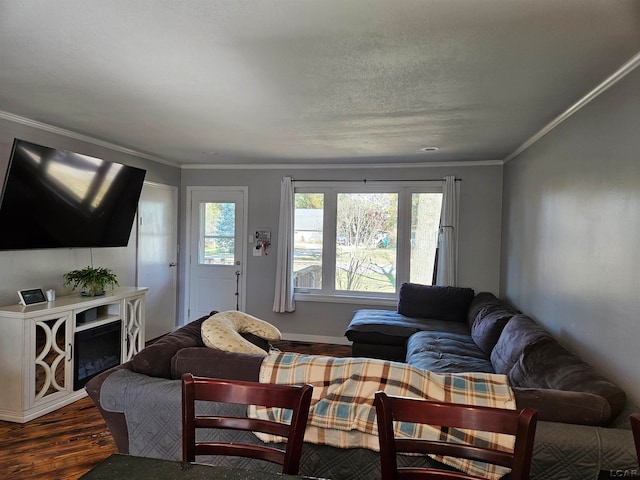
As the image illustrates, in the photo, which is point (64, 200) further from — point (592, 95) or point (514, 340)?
point (592, 95)

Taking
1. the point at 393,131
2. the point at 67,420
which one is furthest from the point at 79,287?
the point at 393,131

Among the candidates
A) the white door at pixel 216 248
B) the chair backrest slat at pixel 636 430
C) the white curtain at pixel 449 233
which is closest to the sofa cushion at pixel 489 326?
the white curtain at pixel 449 233

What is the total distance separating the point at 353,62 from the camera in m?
2.01

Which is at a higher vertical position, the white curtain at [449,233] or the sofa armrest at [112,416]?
the white curtain at [449,233]

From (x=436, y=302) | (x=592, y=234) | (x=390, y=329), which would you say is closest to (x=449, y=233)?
(x=436, y=302)

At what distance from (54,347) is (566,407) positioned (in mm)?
3415

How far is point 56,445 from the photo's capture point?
8.70ft

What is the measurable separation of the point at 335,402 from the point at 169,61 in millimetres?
1800

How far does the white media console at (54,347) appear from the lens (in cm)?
291

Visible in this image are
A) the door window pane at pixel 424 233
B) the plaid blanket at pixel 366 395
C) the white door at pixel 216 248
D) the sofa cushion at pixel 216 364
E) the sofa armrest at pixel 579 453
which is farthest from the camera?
the white door at pixel 216 248

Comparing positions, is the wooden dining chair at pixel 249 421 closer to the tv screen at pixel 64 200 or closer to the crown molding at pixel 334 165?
the tv screen at pixel 64 200

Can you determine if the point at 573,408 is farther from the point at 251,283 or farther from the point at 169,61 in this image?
the point at 251,283

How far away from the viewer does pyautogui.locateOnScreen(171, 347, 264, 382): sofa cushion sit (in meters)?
1.81

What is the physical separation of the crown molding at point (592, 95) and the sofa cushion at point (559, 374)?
4.81 ft
